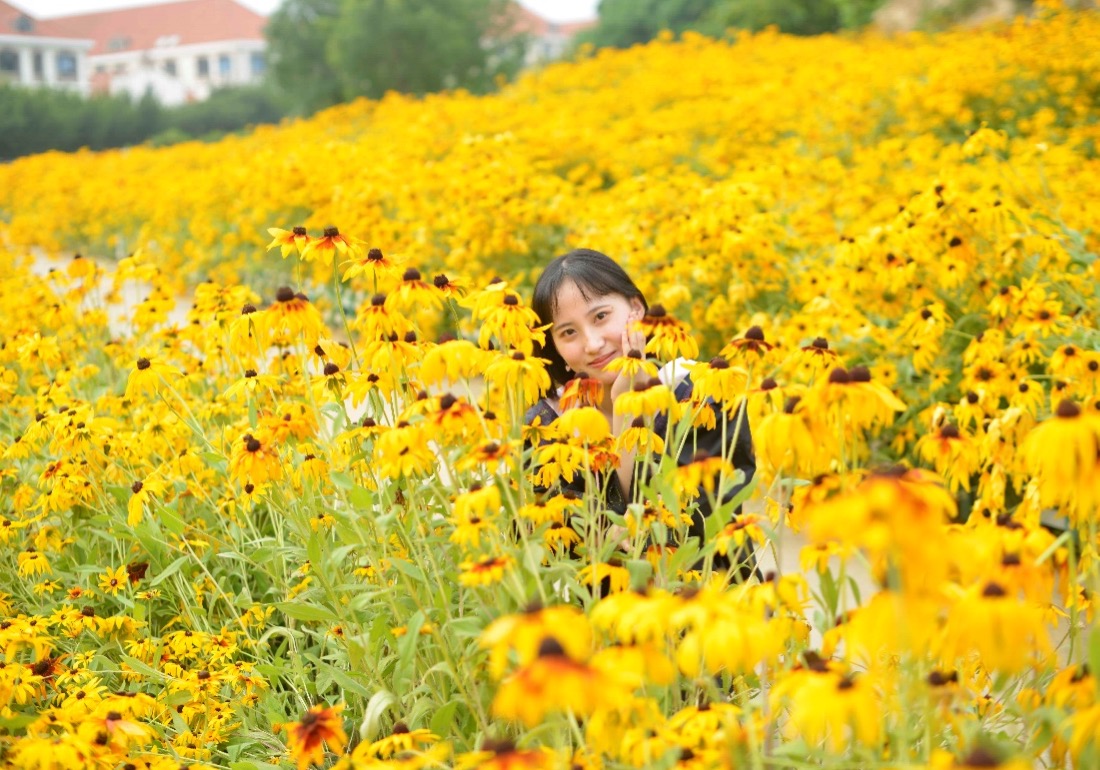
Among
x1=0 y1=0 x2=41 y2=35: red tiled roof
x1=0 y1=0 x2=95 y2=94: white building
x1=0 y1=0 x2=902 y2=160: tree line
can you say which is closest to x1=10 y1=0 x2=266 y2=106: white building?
x1=0 y1=0 x2=95 y2=94: white building

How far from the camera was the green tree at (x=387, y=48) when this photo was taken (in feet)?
66.6

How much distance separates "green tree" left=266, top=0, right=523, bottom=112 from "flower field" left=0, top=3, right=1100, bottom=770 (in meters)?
15.3

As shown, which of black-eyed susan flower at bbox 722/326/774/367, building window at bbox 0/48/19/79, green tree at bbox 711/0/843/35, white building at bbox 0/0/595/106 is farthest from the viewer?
white building at bbox 0/0/595/106

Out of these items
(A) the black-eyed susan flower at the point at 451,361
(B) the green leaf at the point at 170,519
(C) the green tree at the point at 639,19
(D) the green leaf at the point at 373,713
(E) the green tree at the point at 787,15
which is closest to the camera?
(D) the green leaf at the point at 373,713

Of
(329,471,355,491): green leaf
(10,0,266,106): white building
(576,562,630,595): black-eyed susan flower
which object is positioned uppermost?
(10,0,266,106): white building

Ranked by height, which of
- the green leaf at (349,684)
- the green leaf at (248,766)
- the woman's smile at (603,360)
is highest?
the woman's smile at (603,360)

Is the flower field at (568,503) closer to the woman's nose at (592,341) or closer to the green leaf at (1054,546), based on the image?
the green leaf at (1054,546)

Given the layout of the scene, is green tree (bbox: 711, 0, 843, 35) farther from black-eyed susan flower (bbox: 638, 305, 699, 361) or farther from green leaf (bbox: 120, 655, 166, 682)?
green leaf (bbox: 120, 655, 166, 682)

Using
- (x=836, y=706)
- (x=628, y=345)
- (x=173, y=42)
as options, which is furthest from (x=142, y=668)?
(x=173, y=42)

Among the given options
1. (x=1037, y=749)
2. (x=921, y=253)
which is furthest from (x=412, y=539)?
(x=921, y=253)

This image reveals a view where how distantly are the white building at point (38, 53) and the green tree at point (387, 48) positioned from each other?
70.7 feet

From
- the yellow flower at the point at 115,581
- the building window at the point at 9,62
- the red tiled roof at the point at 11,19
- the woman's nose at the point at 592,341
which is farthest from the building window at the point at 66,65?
the woman's nose at the point at 592,341

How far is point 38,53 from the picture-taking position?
4338 centimetres

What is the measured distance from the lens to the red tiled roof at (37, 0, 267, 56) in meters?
47.0
